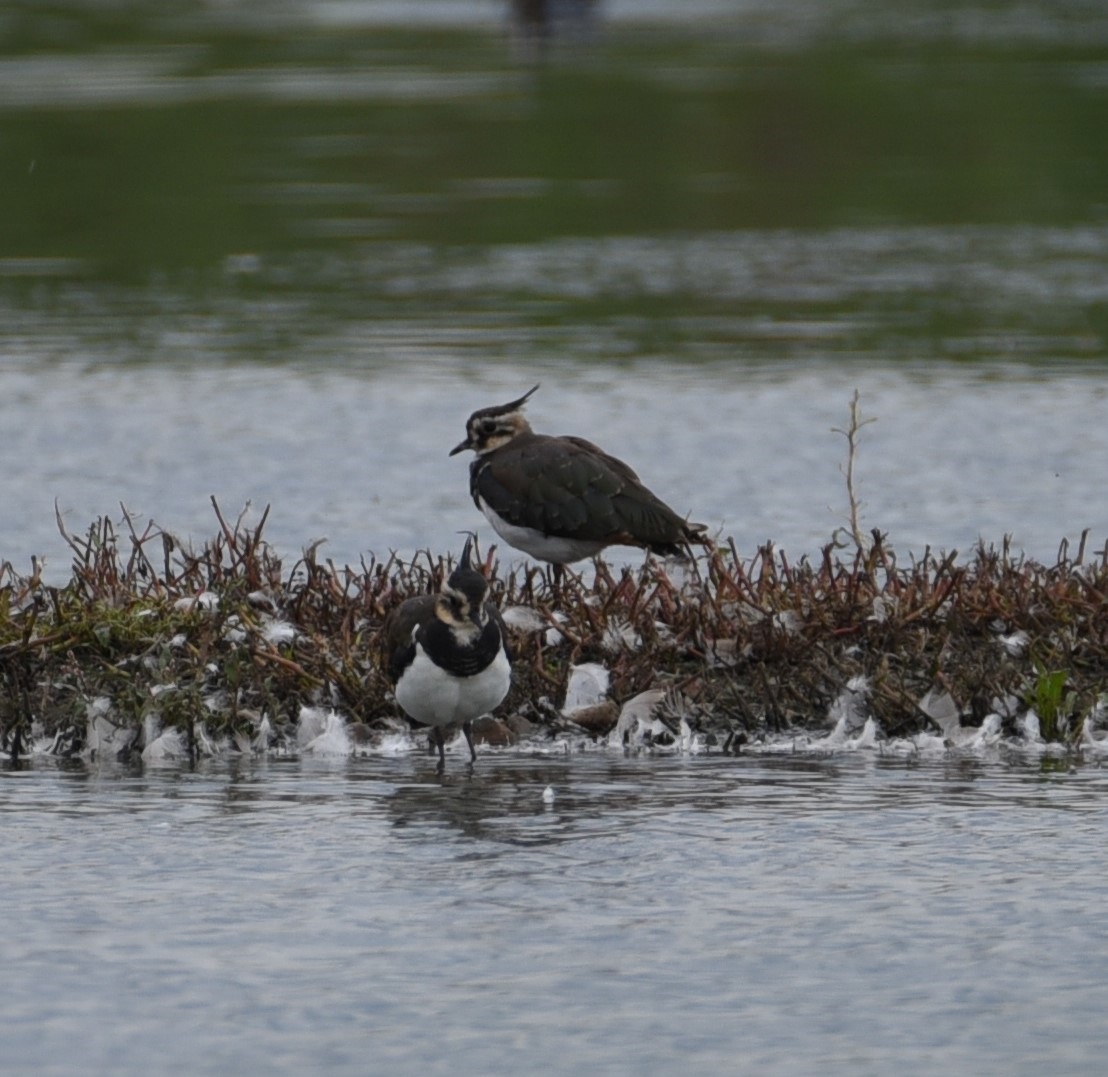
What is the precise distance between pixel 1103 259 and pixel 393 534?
11985mm

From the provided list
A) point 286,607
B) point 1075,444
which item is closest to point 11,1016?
point 286,607

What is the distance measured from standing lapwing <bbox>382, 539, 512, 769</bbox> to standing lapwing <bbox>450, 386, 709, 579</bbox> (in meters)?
1.86

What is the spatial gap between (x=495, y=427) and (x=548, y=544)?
106 centimetres

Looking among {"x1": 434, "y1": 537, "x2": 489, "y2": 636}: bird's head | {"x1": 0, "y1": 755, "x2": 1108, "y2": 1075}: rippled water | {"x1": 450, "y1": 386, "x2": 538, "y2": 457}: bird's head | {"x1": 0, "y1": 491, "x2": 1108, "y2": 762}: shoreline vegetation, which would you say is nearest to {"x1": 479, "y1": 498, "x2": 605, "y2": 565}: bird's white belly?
{"x1": 0, "y1": 491, "x2": 1108, "y2": 762}: shoreline vegetation

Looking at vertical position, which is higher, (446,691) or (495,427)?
(495,427)

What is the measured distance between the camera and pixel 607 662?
8836mm

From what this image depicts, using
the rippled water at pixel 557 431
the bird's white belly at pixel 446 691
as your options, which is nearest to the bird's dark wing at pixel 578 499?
the rippled water at pixel 557 431

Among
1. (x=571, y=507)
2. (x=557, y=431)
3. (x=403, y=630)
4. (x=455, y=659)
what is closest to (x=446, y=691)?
(x=455, y=659)

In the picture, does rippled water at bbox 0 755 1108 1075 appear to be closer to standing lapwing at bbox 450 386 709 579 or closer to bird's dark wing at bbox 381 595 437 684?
bird's dark wing at bbox 381 595 437 684

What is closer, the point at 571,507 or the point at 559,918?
the point at 559,918

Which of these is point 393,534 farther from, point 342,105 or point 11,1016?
point 342,105

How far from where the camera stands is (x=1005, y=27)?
52.2 m

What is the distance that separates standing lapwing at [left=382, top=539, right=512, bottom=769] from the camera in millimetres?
7867

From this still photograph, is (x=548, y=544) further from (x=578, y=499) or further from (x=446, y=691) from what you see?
(x=446, y=691)
